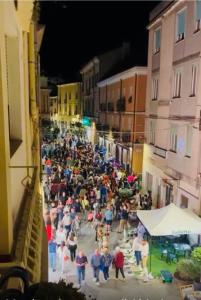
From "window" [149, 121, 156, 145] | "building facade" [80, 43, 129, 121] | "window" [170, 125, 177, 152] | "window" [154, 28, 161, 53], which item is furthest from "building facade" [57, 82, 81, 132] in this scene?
"window" [170, 125, 177, 152]

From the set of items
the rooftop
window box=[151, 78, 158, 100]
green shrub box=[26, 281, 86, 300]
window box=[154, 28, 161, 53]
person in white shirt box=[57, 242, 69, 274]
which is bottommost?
person in white shirt box=[57, 242, 69, 274]

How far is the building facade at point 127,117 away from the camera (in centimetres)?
2633

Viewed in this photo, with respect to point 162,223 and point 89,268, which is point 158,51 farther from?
point 89,268

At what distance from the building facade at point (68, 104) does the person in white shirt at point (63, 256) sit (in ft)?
152

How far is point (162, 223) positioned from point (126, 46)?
2892cm

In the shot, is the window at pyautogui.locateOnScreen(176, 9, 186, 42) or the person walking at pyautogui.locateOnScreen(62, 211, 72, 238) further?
the window at pyautogui.locateOnScreen(176, 9, 186, 42)

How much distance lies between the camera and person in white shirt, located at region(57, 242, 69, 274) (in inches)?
458

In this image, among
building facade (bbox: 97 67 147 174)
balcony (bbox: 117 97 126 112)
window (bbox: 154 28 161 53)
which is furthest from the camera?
balcony (bbox: 117 97 126 112)

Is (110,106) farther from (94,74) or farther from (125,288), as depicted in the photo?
(125,288)

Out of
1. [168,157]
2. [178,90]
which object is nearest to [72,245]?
[168,157]

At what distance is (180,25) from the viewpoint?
17.2 m

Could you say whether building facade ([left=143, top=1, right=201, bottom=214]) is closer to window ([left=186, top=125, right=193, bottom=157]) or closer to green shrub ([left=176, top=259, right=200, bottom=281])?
window ([left=186, top=125, right=193, bottom=157])

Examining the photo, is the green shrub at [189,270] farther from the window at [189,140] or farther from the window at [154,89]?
the window at [154,89]

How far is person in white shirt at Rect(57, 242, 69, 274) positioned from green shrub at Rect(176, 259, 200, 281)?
3.58 meters
